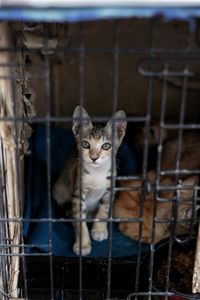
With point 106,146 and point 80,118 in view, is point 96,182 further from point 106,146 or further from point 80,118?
point 80,118

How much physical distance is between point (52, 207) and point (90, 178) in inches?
16.1

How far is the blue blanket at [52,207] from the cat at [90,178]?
2.4 inches

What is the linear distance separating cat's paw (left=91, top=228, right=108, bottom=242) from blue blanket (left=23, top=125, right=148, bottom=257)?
0.07 feet

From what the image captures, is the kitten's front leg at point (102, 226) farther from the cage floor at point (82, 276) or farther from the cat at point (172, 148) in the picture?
the cat at point (172, 148)

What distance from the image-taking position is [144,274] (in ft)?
6.91

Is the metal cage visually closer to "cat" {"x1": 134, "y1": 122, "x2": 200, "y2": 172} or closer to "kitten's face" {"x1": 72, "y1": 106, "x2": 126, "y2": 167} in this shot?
"cat" {"x1": 134, "y1": 122, "x2": 200, "y2": 172}

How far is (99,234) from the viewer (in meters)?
2.39

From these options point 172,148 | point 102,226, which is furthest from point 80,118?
point 172,148

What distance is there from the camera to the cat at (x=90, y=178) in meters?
2.15

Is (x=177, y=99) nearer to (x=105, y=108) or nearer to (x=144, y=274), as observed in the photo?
(x=105, y=108)

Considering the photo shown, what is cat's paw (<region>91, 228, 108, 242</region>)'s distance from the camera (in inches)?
94.0

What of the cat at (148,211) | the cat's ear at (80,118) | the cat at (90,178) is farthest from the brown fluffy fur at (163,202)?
the cat's ear at (80,118)

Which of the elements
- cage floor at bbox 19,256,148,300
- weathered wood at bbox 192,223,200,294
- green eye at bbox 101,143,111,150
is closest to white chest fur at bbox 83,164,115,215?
green eye at bbox 101,143,111,150

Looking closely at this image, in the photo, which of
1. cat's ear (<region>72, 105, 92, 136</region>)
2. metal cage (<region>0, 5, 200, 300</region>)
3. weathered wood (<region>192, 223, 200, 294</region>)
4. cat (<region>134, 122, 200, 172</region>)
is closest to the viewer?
metal cage (<region>0, 5, 200, 300</region>)
